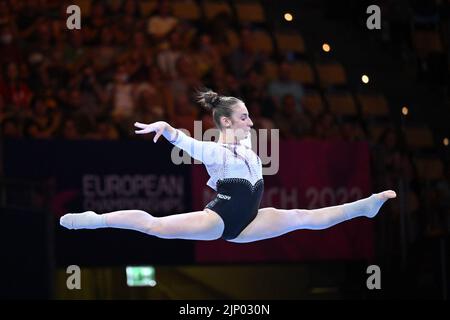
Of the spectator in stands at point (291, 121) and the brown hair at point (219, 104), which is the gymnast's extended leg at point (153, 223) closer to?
the brown hair at point (219, 104)

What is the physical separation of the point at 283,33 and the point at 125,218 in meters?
6.21

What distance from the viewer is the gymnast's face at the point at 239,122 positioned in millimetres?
6840

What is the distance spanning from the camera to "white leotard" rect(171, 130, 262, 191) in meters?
6.64

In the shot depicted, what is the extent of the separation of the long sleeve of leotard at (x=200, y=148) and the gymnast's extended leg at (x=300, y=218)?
0.51 m

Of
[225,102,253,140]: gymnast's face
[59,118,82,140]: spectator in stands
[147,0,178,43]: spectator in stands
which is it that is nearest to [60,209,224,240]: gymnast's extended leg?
[225,102,253,140]: gymnast's face

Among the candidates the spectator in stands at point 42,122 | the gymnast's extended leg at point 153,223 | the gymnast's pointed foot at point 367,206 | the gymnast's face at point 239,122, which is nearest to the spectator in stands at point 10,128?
the spectator in stands at point 42,122

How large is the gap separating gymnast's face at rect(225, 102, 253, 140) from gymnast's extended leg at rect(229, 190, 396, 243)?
55 cm

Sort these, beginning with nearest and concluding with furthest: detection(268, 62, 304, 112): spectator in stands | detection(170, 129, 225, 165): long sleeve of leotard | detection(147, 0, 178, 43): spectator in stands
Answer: detection(170, 129, 225, 165): long sleeve of leotard < detection(268, 62, 304, 112): spectator in stands < detection(147, 0, 178, 43): spectator in stands

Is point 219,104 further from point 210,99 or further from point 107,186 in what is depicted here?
point 107,186

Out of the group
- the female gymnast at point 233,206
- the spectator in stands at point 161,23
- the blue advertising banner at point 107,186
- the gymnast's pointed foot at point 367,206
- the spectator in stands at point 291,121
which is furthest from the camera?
the spectator in stands at point 161,23

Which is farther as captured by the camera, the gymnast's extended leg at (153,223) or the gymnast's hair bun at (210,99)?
the gymnast's hair bun at (210,99)

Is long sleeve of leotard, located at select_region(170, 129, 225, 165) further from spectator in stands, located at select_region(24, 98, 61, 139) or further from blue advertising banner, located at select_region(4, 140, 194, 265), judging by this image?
spectator in stands, located at select_region(24, 98, 61, 139)

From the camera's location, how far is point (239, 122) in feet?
22.4

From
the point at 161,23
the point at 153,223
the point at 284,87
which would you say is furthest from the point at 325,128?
the point at 153,223
